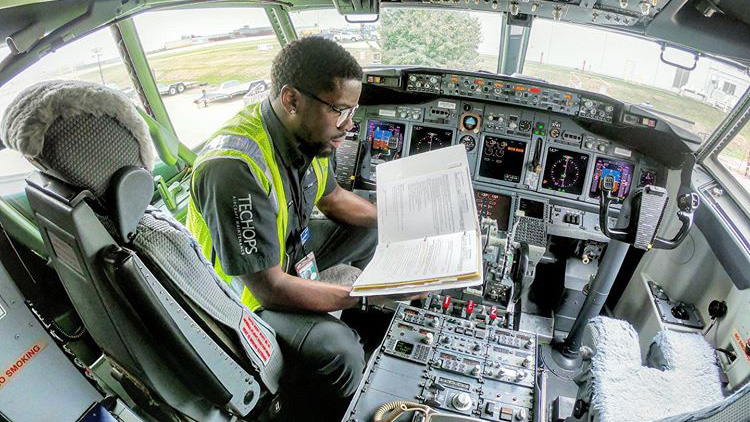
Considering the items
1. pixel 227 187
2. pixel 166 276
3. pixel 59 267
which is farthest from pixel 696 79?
pixel 59 267

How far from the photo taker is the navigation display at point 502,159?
9.97 ft

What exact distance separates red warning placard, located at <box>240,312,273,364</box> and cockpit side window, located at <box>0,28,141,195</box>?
3.14 feet

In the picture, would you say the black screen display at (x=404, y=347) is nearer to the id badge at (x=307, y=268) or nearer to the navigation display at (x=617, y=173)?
the id badge at (x=307, y=268)

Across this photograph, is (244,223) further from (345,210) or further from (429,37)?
(429,37)

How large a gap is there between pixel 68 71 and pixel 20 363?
146cm

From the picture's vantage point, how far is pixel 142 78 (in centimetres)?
280

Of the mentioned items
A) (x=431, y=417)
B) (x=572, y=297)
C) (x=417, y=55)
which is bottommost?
(x=572, y=297)

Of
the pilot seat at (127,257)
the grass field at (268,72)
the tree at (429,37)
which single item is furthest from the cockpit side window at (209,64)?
the pilot seat at (127,257)

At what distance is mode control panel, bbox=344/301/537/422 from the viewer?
58.6 inches

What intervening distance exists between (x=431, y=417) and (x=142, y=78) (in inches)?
103

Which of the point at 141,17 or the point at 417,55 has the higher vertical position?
the point at 141,17

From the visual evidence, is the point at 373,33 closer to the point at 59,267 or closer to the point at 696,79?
the point at 696,79

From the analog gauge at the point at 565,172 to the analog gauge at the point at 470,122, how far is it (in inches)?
22.9

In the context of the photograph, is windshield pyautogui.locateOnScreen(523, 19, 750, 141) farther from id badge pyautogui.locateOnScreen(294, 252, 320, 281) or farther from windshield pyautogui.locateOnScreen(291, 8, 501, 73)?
id badge pyautogui.locateOnScreen(294, 252, 320, 281)
